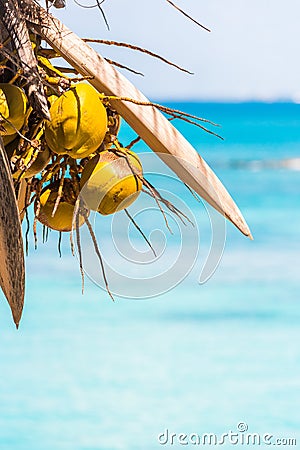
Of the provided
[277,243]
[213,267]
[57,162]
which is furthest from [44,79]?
[277,243]

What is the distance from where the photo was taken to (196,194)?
22.3 inches

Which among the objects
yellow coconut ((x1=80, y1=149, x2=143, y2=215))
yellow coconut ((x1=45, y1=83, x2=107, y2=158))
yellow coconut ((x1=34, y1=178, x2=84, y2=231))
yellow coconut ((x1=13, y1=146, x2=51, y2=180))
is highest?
yellow coconut ((x1=45, y1=83, x2=107, y2=158))

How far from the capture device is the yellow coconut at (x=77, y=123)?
0.48 m

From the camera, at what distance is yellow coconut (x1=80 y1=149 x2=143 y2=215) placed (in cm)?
50

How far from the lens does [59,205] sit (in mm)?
553

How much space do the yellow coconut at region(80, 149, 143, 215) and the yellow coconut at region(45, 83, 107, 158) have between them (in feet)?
0.06

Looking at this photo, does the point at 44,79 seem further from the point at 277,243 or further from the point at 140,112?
the point at 277,243

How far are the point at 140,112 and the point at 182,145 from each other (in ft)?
0.12

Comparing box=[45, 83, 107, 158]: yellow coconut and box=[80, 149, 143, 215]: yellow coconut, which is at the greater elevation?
box=[45, 83, 107, 158]: yellow coconut

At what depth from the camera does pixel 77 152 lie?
1.60 feet

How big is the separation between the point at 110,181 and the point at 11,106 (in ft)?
0.25

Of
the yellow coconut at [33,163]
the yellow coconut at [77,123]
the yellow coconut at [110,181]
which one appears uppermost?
the yellow coconut at [77,123]

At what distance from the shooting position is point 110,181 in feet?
1.66

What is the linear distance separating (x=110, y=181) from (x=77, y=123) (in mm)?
48
